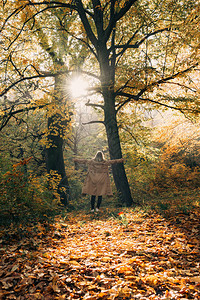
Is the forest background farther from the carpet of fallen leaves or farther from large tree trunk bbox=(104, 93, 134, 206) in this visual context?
the carpet of fallen leaves

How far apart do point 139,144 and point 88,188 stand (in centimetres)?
294

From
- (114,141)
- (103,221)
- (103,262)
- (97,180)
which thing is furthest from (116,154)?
(103,262)

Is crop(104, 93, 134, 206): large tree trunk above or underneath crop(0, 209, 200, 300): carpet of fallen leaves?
above

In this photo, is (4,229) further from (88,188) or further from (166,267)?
(88,188)

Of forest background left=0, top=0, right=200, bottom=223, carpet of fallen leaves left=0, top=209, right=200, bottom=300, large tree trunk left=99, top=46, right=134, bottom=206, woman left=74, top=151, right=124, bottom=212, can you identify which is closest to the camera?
carpet of fallen leaves left=0, top=209, right=200, bottom=300

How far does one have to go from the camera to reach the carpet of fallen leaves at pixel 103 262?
2184mm

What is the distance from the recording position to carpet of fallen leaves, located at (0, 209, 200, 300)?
2.18 m

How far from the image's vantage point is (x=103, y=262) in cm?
286

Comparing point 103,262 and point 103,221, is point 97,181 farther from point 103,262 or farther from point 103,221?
point 103,262

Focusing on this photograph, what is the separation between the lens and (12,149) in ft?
43.3

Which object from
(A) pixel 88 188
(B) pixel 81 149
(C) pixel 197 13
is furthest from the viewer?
(B) pixel 81 149

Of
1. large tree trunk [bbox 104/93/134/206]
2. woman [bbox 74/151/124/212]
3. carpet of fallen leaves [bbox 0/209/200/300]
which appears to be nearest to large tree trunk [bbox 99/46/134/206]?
large tree trunk [bbox 104/93/134/206]

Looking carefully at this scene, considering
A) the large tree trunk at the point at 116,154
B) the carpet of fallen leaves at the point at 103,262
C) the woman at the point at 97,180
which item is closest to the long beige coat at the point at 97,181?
the woman at the point at 97,180

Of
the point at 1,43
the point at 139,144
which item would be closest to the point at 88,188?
the point at 139,144
